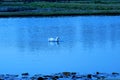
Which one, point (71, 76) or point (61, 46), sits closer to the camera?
point (71, 76)

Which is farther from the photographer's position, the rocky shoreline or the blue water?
the blue water

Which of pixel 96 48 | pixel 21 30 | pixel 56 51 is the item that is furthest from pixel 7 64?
pixel 21 30

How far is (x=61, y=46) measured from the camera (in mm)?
24141

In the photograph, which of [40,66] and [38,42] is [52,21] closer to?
[38,42]

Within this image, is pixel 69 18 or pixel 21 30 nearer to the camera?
pixel 21 30

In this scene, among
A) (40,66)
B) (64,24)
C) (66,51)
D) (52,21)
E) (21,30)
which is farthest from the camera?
(52,21)

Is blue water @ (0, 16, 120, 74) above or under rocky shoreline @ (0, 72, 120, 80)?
under

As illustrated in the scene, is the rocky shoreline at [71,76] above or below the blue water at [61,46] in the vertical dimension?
above

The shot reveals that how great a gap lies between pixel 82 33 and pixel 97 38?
3.42 meters

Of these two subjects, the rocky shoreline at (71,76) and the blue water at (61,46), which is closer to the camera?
the rocky shoreline at (71,76)

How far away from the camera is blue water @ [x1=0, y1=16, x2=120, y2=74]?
18469 mm

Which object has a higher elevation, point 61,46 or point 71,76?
point 71,76

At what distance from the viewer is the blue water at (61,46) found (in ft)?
60.6

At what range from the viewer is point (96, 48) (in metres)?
22.8
